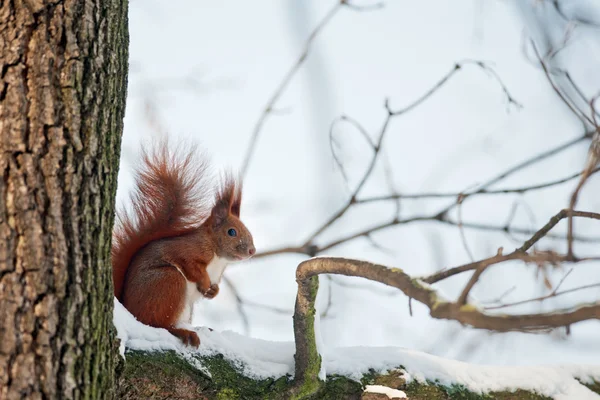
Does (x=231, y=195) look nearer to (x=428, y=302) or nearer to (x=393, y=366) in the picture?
(x=393, y=366)

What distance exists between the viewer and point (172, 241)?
2.62 m

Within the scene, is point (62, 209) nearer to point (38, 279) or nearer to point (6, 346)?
point (38, 279)

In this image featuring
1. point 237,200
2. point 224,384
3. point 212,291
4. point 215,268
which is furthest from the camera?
point 237,200

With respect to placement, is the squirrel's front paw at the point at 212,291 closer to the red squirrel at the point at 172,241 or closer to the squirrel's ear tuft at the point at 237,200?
the red squirrel at the point at 172,241

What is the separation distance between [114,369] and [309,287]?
1.82 feet

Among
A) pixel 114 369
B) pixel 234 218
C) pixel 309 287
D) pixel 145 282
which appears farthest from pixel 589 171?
pixel 234 218

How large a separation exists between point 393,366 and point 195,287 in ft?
2.76

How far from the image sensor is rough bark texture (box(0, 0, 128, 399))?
125cm

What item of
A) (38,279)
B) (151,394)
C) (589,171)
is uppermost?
(589,171)

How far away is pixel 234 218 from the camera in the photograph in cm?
302

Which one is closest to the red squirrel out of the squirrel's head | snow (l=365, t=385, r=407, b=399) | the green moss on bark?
the squirrel's head

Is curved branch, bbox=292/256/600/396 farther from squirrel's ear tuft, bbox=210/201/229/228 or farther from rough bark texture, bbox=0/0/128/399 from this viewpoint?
squirrel's ear tuft, bbox=210/201/229/228

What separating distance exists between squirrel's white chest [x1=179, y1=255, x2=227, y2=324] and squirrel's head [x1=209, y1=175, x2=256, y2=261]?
0.04 m

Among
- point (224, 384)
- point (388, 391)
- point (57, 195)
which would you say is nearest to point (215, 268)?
point (224, 384)
